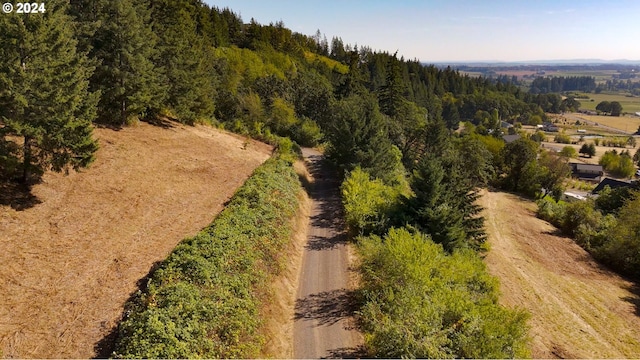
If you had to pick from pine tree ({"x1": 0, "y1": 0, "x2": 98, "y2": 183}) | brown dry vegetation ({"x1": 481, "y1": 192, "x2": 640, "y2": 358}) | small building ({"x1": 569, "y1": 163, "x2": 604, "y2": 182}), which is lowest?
small building ({"x1": 569, "y1": 163, "x2": 604, "y2": 182})

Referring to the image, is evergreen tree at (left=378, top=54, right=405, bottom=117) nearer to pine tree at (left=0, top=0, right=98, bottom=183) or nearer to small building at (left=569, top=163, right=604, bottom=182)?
pine tree at (left=0, top=0, right=98, bottom=183)

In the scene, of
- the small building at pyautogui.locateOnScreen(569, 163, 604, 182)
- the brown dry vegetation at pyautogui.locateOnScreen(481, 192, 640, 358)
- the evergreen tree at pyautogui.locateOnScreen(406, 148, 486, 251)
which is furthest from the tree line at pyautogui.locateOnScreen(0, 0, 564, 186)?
the small building at pyautogui.locateOnScreen(569, 163, 604, 182)

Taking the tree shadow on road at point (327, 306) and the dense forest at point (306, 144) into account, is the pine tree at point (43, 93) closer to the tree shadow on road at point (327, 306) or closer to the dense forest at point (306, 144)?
the dense forest at point (306, 144)

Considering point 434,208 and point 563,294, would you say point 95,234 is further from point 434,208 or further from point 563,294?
point 563,294

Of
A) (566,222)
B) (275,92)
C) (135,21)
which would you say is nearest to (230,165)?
(135,21)

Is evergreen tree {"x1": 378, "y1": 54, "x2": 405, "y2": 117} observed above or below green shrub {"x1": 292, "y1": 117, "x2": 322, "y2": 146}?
above

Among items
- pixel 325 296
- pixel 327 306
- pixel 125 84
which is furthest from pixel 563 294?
pixel 125 84
